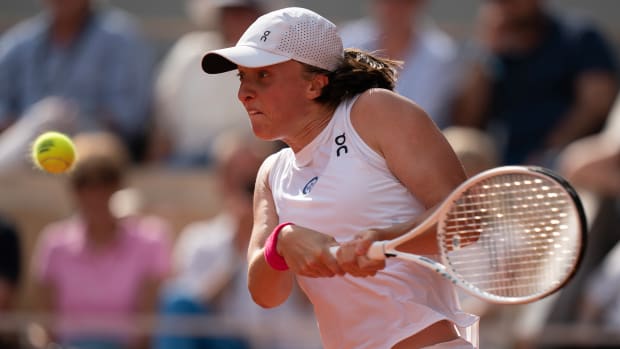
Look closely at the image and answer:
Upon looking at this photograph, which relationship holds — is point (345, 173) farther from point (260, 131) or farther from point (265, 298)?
point (265, 298)

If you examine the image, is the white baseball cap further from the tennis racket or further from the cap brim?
the tennis racket

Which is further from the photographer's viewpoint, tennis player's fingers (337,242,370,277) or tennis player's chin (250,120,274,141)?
tennis player's chin (250,120,274,141)

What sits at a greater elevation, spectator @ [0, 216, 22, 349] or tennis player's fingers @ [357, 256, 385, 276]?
tennis player's fingers @ [357, 256, 385, 276]

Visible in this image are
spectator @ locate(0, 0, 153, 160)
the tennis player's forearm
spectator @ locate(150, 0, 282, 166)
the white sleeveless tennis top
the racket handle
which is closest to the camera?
the racket handle

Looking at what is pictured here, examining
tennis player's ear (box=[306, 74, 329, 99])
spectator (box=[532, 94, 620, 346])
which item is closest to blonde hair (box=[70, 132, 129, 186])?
spectator (box=[532, 94, 620, 346])

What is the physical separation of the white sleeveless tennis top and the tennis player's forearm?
3.3 inches

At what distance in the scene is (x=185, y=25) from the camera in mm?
9289

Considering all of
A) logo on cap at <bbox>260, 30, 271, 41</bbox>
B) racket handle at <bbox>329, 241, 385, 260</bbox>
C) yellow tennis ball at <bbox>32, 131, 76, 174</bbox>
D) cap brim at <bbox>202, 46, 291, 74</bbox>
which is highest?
logo on cap at <bbox>260, 30, 271, 41</bbox>

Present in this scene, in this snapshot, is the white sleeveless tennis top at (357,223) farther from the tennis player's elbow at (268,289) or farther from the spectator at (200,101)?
the spectator at (200,101)

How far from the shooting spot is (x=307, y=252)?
3.31 m

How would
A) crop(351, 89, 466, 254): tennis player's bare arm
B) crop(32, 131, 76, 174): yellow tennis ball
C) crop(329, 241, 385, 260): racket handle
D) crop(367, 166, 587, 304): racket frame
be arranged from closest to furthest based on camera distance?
crop(367, 166, 587, 304): racket frame → crop(329, 241, 385, 260): racket handle → crop(351, 89, 466, 254): tennis player's bare arm → crop(32, 131, 76, 174): yellow tennis ball

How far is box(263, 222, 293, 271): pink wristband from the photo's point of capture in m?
3.43

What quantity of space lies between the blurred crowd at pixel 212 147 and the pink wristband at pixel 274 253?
280 centimetres

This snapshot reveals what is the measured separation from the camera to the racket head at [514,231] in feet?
10.4
